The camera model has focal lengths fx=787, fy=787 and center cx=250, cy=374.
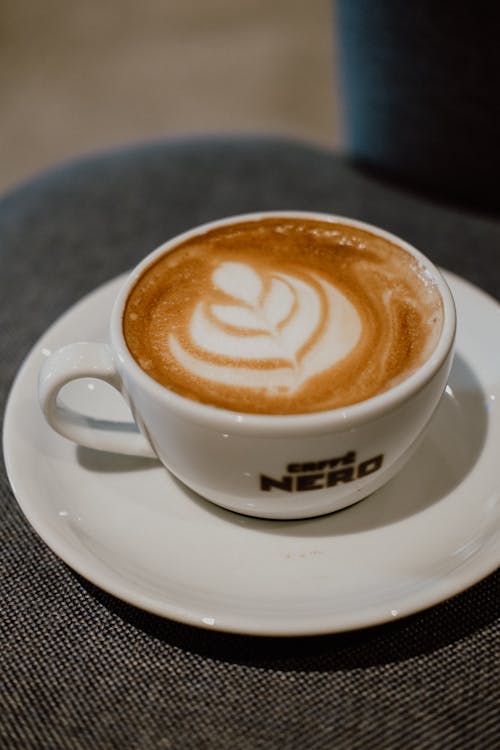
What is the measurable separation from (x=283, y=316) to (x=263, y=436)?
0.16m

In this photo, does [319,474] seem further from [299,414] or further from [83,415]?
[83,415]

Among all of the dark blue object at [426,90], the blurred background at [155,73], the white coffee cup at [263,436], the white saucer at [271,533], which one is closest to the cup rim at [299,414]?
the white coffee cup at [263,436]

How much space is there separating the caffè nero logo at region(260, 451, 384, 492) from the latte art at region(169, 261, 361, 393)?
0.07 m

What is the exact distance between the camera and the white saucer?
57cm

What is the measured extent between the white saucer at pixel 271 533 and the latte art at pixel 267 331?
0.41 ft

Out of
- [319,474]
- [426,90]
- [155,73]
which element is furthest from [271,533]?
[155,73]

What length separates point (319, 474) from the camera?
60 centimetres

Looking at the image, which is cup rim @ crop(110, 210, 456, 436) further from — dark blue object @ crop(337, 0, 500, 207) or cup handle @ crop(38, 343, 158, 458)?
dark blue object @ crop(337, 0, 500, 207)

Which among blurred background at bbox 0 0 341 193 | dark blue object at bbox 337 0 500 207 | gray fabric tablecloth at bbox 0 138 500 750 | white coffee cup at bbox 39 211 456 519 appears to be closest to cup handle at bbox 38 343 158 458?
white coffee cup at bbox 39 211 456 519

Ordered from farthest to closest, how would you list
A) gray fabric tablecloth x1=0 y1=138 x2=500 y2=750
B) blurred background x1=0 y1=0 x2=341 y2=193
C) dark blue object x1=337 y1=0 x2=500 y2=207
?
1. blurred background x1=0 y1=0 x2=341 y2=193
2. dark blue object x1=337 y1=0 x2=500 y2=207
3. gray fabric tablecloth x1=0 y1=138 x2=500 y2=750

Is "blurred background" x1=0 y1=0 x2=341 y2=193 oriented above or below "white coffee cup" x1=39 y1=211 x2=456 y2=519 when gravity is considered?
below

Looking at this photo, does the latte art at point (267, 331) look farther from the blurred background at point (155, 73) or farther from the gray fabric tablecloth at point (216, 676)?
the blurred background at point (155, 73)

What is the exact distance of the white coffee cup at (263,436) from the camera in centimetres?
57

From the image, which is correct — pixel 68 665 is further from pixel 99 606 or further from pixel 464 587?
pixel 464 587
